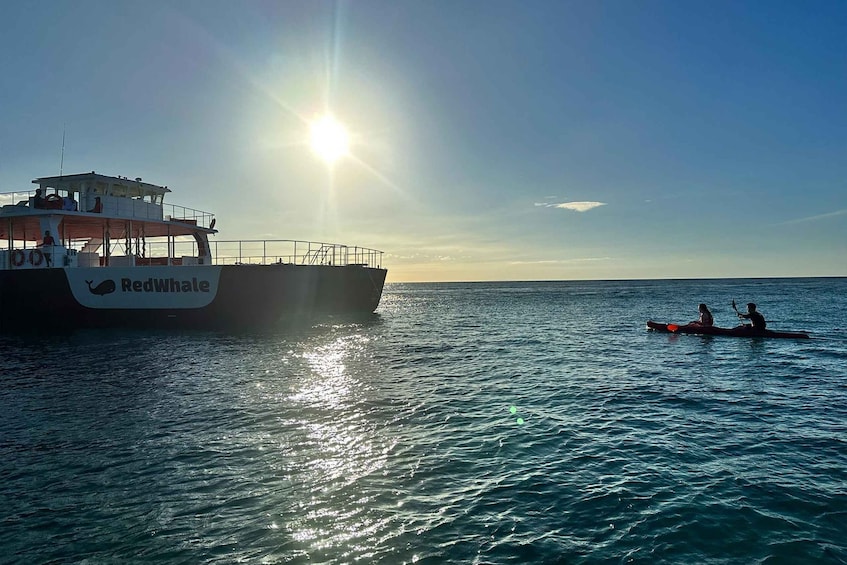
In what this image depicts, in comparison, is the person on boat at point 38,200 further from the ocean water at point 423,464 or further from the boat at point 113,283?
the ocean water at point 423,464

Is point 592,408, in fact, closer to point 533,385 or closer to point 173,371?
point 533,385

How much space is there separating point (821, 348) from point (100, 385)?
29189 millimetres

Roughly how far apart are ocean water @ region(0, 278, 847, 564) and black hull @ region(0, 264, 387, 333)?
1336 centimetres

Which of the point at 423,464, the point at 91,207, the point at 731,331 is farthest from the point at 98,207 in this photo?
the point at 731,331

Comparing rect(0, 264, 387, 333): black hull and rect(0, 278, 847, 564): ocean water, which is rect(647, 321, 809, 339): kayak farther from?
rect(0, 264, 387, 333): black hull

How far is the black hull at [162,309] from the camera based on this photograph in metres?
31.8

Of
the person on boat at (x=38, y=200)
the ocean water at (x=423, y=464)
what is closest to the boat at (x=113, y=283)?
the person on boat at (x=38, y=200)

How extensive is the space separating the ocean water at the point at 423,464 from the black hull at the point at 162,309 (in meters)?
13.4

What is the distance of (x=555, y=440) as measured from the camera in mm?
10211

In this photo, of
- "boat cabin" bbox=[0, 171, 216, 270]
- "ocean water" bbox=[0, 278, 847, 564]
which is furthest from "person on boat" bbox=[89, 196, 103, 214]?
"ocean water" bbox=[0, 278, 847, 564]

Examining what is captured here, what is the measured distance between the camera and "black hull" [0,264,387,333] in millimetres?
31766

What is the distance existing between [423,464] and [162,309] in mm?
28609

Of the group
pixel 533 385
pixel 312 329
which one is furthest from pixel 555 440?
pixel 312 329

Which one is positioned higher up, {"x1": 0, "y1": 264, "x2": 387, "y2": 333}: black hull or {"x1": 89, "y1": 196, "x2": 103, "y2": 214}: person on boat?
{"x1": 89, "y1": 196, "x2": 103, "y2": 214}: person on boat
